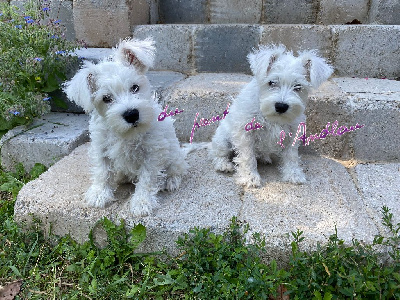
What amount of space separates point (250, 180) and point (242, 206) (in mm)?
361

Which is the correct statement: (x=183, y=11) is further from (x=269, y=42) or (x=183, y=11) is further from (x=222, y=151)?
(x=222, y=151)

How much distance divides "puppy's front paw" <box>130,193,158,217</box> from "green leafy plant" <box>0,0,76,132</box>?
189 cm

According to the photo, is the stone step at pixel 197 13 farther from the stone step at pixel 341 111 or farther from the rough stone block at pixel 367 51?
the stone step at pixel 341 111

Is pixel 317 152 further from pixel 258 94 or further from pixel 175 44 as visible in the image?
pixel 175 44

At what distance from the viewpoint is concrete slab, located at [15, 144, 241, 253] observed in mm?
2746

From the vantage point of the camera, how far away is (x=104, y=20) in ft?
16.2

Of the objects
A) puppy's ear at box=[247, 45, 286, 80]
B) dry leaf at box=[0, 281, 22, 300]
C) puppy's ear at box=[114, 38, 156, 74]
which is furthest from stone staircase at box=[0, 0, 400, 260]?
puppy's ear at box=[114, 38, 156, 74]

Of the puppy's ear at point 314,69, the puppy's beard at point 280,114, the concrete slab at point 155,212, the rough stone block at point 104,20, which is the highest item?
the rough stone block at point 104,20

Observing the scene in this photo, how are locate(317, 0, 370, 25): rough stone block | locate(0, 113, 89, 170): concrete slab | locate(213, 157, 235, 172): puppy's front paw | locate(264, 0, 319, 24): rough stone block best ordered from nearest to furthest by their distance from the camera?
locate(213, 157, 235, 172): puppy's front paw
locate(0, 113, 89, 170): concrete slab
locate(317, 0, 370, 25): rough stone block
locate(264, 0, 319, 24): rough stone block

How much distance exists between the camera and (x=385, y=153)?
378cm

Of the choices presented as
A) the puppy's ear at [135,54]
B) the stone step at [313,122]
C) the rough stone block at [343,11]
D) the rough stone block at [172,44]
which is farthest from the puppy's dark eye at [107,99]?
the rough stone block at [343,11]

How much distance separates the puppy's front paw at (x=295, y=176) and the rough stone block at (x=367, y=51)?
2.02 metres

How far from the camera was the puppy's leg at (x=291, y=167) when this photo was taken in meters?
3.27

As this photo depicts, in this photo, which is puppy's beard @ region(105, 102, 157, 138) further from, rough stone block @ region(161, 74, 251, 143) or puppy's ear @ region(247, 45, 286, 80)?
rough stone block @ region(161, 74, 251, 143)
